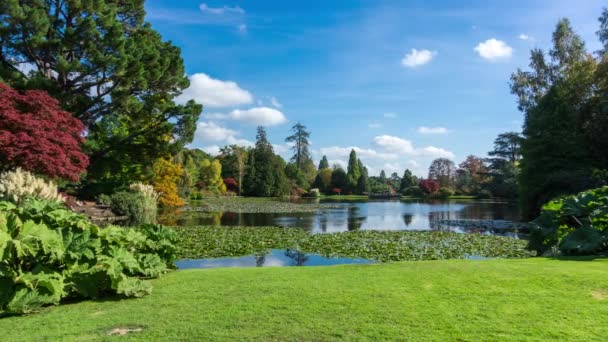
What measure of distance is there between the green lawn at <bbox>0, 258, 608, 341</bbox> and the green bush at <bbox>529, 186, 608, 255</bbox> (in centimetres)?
203

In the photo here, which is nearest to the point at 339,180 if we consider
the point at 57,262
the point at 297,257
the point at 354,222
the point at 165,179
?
the point at 165,179

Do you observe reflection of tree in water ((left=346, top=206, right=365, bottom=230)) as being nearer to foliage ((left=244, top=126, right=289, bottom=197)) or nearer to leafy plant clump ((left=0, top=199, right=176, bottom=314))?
leafy plant clump ((left=0, top=199, right=176, bottom=314))

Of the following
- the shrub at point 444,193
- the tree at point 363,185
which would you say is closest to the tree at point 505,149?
the shrub at point 444,193

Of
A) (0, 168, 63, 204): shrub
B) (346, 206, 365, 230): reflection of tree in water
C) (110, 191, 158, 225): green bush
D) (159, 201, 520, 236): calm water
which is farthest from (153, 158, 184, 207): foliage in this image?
(0, 168, 63, 204): shrub

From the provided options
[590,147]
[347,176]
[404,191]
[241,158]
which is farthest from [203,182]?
[590,147]

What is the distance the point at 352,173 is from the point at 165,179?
151ft

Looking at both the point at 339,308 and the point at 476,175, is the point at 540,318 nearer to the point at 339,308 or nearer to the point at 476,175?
the point at 339,308

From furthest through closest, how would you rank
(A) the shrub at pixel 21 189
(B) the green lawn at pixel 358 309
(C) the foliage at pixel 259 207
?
1. (C) the foliage at pixel 259 207
2. (A) the shrub at pixel 21 189
3. (B) the green lawn at pixel 358 309

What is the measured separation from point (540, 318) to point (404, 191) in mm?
64815

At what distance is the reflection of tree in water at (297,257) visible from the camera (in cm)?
899

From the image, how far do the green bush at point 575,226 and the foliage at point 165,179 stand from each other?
2262 centimetres

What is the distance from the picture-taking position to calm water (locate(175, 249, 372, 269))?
8.59 meters

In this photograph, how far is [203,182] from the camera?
48812 millimetres

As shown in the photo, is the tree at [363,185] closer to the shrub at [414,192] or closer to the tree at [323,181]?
the tree at [323,181]
